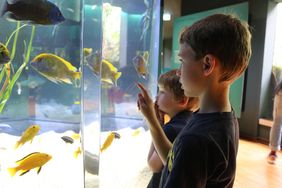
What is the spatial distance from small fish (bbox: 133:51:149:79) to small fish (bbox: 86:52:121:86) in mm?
196

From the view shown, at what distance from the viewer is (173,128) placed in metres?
1.10

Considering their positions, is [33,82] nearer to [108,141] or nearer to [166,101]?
[108,141]

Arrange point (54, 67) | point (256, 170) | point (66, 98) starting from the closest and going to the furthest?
point (54, 67), point (66, 98), point (256, 170)

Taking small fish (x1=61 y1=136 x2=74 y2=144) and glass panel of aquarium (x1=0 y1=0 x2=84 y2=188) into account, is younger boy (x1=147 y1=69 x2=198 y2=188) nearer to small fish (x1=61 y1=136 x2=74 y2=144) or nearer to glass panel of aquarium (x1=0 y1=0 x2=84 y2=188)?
glass panel of aquarium (x1=0 y1=0 x2=84 y2=188)

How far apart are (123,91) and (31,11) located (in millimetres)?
914

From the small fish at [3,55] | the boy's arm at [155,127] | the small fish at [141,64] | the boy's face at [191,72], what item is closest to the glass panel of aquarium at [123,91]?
the small fish at [141,64]

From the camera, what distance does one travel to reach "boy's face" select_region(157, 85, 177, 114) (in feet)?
3.90

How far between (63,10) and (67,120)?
0.68 m

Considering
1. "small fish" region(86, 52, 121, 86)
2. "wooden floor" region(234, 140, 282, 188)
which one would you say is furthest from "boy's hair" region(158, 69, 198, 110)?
"wooden floor" region(234, 140, 282, 188)

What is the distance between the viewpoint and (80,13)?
159 centimetres

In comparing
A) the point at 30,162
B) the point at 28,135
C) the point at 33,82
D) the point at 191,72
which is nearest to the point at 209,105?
the point at 191,72

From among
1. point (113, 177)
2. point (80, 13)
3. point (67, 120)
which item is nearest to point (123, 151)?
point (113, 177)

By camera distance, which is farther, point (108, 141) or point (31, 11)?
point (108, 141)

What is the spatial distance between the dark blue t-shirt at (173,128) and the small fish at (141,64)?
940 mm
